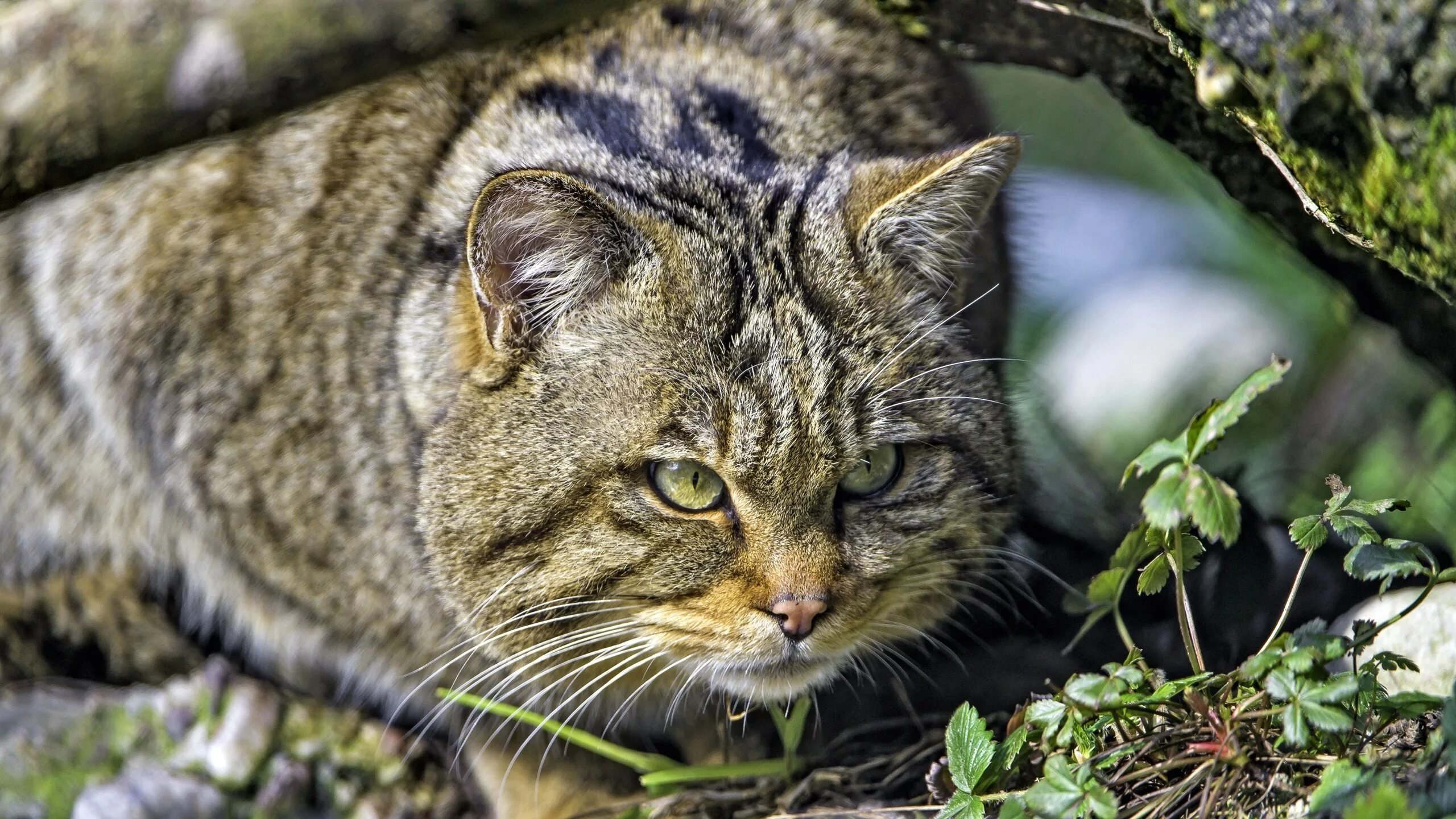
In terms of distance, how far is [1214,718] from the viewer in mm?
1697

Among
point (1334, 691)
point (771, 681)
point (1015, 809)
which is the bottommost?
point (771, 681)

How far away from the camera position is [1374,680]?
5.31 feet

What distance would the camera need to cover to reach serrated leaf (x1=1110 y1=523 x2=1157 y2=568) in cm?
187

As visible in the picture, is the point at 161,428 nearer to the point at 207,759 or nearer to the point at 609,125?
the point at 207,759

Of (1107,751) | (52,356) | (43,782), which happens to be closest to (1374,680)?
(1107,751)

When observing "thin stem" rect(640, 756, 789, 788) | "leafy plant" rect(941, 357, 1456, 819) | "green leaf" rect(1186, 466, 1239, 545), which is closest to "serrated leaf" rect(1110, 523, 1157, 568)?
"leafy plant" rect(941, 357, 1456, 819)

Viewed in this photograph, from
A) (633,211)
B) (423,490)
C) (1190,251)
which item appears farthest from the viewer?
(1190,251)

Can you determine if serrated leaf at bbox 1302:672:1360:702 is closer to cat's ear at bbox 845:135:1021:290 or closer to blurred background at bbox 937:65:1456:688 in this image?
blurred background at bbox 937:65:1456:688

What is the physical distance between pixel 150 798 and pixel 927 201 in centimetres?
198

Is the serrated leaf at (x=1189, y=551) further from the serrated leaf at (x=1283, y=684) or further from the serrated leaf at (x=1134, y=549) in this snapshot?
the serrated leaf at (x=1283, y=684)

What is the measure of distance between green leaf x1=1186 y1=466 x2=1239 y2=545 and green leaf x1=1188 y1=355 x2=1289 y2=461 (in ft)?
0.14

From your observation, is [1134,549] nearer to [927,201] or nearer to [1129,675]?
[1129,675]

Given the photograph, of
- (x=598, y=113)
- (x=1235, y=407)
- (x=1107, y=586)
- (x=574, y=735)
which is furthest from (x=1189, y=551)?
(x=598, y=113)

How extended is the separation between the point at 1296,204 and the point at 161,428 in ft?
7.95
